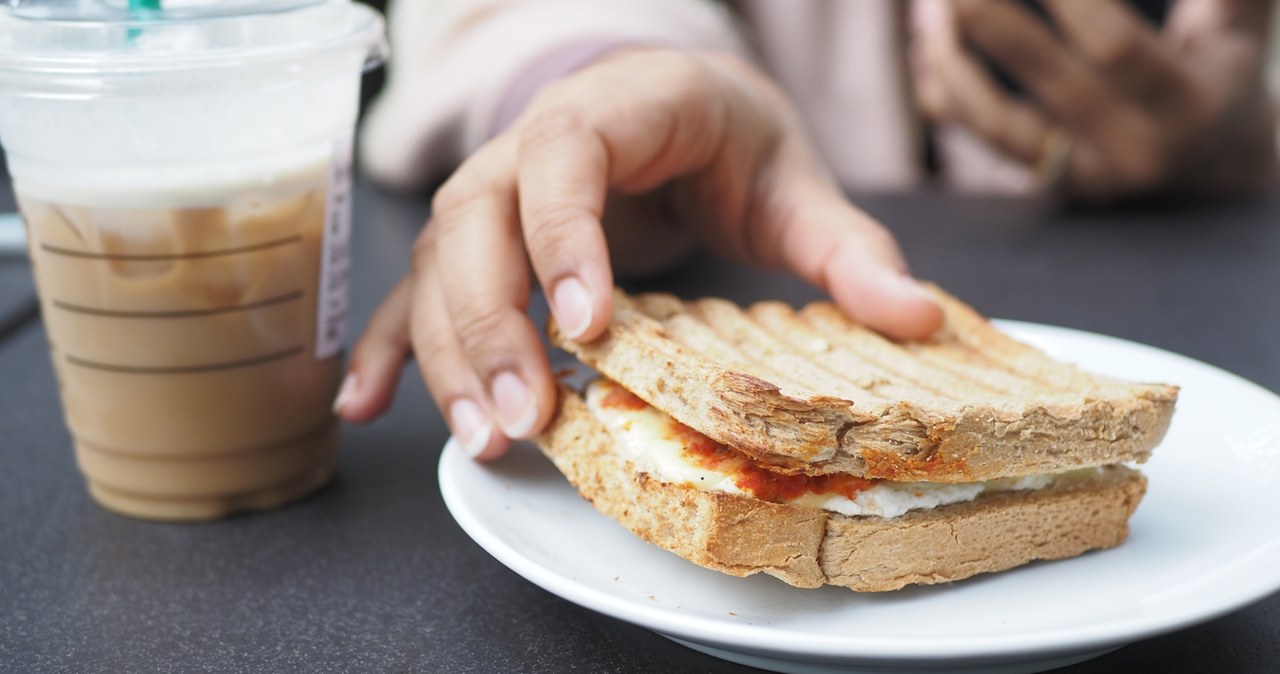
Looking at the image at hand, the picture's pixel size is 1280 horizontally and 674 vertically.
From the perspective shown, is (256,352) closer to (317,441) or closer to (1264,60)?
(317,441)

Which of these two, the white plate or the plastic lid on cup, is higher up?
the plastic lid on cup

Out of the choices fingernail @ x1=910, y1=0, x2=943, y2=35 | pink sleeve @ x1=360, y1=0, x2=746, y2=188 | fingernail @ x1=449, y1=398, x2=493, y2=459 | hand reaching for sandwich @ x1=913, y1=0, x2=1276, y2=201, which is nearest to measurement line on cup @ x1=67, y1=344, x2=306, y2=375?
fingernail @ x1=449, y1=398, x2=493, y2=459

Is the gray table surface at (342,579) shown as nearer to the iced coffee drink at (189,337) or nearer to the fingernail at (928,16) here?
the iced coffee drink at (189,337)

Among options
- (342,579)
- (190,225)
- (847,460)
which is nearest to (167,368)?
(190,225)

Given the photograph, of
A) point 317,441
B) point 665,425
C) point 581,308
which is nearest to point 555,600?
point 665,425

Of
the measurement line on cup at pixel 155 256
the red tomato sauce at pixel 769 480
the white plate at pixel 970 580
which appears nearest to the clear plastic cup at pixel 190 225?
the measurement line on cup at pixel 155 256

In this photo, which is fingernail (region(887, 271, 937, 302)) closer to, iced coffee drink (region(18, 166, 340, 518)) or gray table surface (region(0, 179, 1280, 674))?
gray table surface (region(0, 179, 1280, 674))
